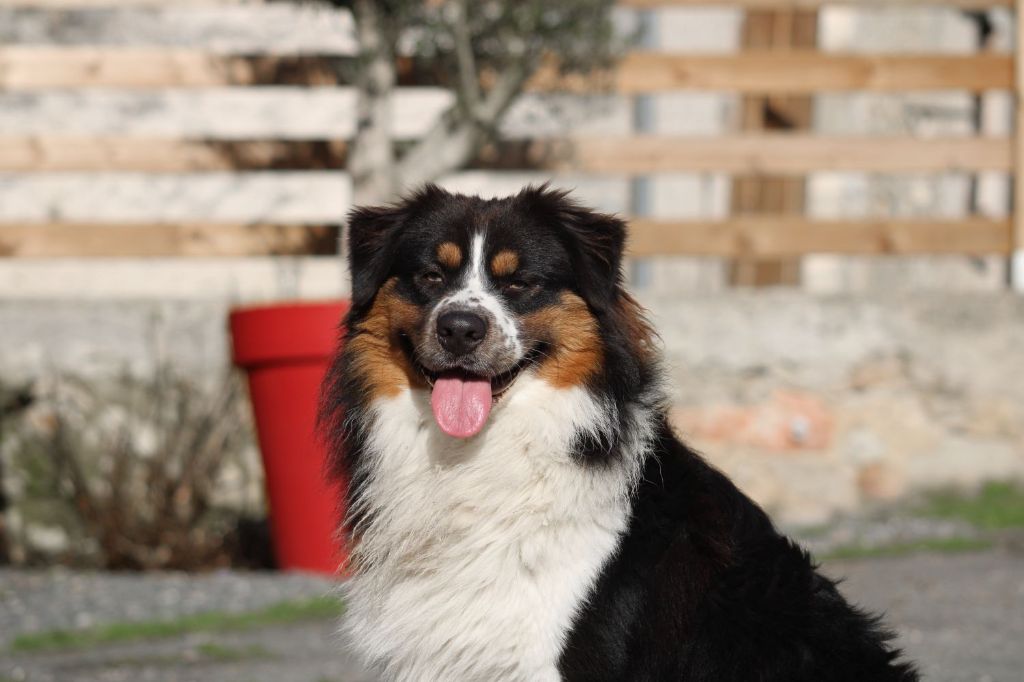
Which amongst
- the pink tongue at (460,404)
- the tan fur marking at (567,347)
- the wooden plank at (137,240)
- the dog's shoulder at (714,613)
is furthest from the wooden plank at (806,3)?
the dog's shoulder at (714,613)

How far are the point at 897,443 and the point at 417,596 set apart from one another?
18.1 feet

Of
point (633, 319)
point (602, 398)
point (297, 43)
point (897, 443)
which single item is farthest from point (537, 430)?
point (297, 43)

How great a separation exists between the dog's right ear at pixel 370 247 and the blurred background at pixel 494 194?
10.2ft

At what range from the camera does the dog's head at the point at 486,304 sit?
401cm

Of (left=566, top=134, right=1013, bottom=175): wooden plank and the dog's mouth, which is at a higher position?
(left=566, top=134, right=1013, bottom=175): wooden plank

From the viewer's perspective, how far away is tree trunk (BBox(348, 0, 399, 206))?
7.86 meters

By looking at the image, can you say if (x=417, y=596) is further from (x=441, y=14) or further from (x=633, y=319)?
(x=441, y=14)

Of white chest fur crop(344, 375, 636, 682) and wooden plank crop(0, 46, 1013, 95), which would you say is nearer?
white chest fur crop(344, 375, 636, 682)

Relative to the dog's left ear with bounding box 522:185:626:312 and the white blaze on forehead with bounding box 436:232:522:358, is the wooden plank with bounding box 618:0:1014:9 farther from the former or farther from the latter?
the white blaze on forehead with bounding box 436:232:522:358

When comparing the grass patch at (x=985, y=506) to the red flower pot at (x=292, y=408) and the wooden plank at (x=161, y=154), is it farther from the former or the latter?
the wooden plank at (x=161, y=154)

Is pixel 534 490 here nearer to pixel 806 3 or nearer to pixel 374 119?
pixel 374 119

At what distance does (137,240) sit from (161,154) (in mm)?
564

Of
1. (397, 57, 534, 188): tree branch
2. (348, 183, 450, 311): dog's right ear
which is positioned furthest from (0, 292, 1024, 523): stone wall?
(348, 183, 450, 311): dog's right ear

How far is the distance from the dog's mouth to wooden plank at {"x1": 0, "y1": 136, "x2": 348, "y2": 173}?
502cm
